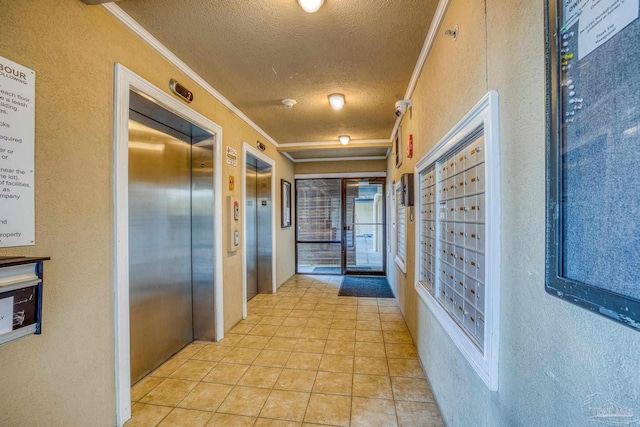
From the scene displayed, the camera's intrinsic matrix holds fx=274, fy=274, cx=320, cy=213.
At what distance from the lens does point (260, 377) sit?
2291 mm

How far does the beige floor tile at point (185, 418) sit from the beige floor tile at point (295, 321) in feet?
5.21

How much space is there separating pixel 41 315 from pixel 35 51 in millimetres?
1231

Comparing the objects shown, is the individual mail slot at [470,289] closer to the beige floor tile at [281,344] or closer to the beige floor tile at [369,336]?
the beige floor tile at [369,336]

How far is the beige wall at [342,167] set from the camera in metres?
5.95

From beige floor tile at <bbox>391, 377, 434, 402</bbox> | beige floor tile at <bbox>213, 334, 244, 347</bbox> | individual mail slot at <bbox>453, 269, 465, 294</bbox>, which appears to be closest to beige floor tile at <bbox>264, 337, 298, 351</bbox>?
beige floor tile at <bbox>213, 334, 244, 347</bbox>

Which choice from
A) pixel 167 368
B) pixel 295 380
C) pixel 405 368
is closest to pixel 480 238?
pixel 405 368

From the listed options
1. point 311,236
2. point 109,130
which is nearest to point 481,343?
point 109,130

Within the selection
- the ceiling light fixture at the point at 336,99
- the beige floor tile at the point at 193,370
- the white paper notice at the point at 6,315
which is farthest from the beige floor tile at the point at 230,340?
the ceiling light fixture at the point at 336,99

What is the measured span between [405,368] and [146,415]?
6.55ft

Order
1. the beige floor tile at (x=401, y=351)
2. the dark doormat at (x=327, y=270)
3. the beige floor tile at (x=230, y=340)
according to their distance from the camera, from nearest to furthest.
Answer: the beige floor tile at (x=401, y=351), the beige floor tile at (x=230, y=340), the dark doormat at (x=327, y=270)

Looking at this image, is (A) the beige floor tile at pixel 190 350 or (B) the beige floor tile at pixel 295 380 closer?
(B) the beige floor tile at pixel 295 380

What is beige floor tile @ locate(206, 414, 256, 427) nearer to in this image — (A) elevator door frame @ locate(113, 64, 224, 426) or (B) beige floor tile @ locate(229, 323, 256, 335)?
(A) elevator door frame @ locate(113, 64, 224, 426)

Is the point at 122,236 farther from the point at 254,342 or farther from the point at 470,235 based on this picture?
the point at 470,235

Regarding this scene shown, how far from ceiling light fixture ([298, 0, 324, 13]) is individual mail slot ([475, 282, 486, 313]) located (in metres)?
1.73
